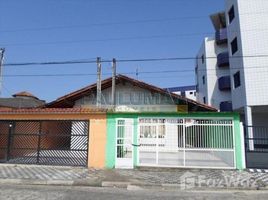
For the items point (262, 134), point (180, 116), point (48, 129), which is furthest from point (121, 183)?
point (262, 134)

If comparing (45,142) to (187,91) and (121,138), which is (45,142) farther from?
(187,91)

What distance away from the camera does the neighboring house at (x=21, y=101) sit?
1470 inches

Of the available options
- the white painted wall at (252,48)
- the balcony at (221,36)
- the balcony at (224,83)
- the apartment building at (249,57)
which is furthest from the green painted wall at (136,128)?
the balcony at (221,36)

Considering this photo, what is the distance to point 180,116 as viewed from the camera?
13.1 metres

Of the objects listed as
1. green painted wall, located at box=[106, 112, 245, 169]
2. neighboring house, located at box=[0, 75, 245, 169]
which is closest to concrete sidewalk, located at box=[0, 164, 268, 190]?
neighboring house, located at box=[0, 75, 245, 169]

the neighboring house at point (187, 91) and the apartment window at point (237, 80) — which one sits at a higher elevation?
the neighboring house at point (187, 91)

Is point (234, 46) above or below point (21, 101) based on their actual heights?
above

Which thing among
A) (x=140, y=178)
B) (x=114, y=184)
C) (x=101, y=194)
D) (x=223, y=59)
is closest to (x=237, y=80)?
(x=223, y=59)

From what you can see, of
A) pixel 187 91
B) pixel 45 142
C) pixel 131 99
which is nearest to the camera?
pixel 45 142

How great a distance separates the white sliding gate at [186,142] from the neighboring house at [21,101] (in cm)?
2617

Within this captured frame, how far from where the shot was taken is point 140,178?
1069 cm

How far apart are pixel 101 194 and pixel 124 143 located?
4.91 meters

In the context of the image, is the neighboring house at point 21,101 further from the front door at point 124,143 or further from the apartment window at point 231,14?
the front door at point 124,143

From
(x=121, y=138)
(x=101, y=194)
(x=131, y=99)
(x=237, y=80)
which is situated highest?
(x=237, y=80)
